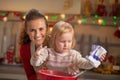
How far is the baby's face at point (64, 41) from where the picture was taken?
0.97m

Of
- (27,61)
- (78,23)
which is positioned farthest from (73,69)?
(78,23)

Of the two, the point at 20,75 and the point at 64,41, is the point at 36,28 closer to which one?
the point at 64,41

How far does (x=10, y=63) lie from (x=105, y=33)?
3.15 feet

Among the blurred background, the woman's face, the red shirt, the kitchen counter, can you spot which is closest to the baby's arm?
the woman's face


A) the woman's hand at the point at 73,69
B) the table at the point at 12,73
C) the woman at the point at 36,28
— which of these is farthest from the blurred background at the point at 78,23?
the woman's hand at the point at 73,69

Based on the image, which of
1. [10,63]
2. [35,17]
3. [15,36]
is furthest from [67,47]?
[15,36]

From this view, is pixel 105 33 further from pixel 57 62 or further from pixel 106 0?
pixel 57 62

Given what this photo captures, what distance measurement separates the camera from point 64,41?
98 cm

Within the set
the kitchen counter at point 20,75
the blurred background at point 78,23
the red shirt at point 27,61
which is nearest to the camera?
the red shirt at point 27,61

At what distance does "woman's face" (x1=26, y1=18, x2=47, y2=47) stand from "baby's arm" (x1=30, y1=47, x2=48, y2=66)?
6 cm

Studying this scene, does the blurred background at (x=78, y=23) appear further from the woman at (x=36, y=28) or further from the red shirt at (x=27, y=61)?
the woman at (x=36, y=28)

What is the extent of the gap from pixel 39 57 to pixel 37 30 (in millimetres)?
146

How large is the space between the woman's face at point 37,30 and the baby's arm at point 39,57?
55 millimetres

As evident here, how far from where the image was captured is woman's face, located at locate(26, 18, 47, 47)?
1.03m
